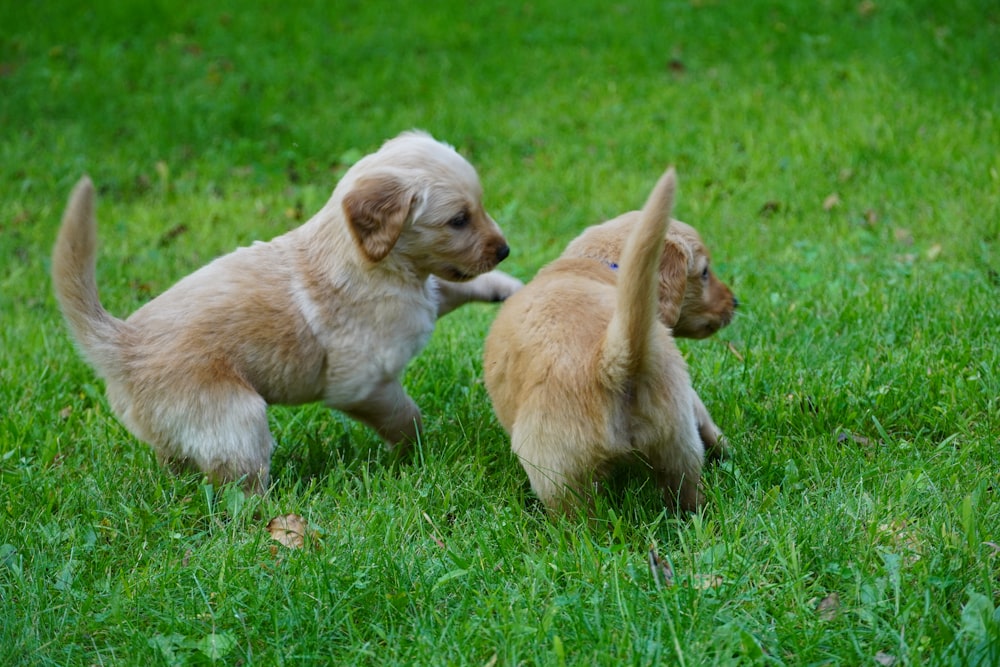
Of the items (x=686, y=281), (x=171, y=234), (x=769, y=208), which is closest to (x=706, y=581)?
(x=686, y=281)

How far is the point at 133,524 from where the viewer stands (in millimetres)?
3414

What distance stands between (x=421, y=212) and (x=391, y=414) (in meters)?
0.81

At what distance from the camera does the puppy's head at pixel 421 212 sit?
3.70 m

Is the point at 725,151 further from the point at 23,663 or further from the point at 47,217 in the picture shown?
the point at 23,663

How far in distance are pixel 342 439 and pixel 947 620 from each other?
8.55 ft

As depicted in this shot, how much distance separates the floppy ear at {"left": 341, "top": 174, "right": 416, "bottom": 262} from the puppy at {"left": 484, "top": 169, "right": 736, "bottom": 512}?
55cm

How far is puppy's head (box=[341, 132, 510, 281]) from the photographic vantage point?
146 inches

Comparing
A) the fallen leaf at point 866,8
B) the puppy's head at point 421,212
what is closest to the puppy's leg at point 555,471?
the puppy's head at point 421,212

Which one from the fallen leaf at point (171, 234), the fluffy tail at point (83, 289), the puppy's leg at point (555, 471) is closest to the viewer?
the puppy's leg at point (555, 471)

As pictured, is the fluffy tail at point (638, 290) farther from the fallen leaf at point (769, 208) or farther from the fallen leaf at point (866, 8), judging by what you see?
the fallen leaf at point (866, 8)

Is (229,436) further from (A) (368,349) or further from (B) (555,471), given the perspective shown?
(B) (555,471)

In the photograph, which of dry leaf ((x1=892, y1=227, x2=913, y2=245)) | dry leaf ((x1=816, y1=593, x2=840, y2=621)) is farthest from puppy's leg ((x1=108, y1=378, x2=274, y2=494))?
dry leaf ((x1=892, y1=227, x2=913, y2=245))

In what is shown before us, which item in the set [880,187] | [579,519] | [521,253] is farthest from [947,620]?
[880,187]

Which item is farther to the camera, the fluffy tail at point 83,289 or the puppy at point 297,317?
the puppy at point 297,317
